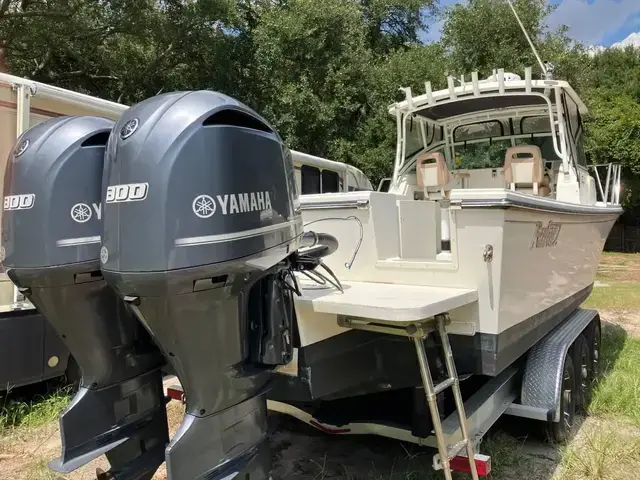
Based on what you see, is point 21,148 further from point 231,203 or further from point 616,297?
point 616,297

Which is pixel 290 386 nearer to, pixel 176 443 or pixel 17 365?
pixel 176 443

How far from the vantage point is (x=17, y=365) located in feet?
14.4

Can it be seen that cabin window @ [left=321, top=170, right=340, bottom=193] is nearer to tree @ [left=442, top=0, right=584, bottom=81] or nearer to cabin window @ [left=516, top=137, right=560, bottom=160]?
cabin window @ [left=516, top=137, right=560, bottom=160]

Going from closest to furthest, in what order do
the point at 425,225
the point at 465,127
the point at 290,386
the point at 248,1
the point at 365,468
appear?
the point at 290,386 < the point at 365,468 < the point at 425,225 < the point at 465,127 < the point at 248,1

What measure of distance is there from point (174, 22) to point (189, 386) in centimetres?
1272

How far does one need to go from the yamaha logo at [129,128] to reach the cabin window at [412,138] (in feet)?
13.5

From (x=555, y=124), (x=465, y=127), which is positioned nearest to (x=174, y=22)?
(x=465, y=127)

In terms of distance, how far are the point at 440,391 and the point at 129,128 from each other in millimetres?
1731

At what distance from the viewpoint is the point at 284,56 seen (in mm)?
14016

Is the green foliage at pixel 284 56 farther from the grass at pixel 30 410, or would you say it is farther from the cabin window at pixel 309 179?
the grass at pixel 30 410

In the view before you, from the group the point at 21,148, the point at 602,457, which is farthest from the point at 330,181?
the point at 21,148

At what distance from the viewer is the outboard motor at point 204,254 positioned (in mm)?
1944

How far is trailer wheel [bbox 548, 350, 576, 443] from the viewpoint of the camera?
3934mm

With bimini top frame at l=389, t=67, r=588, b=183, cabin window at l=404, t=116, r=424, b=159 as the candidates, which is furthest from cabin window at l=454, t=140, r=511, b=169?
cabin window at l=404, t=116, r=424, b=159
